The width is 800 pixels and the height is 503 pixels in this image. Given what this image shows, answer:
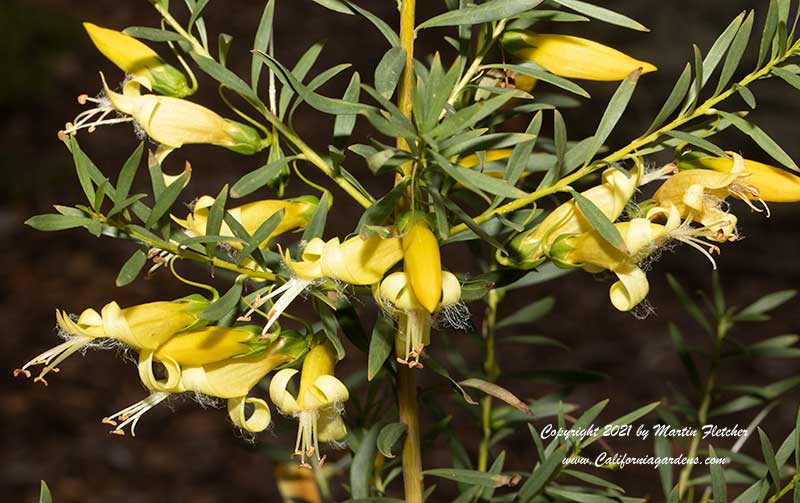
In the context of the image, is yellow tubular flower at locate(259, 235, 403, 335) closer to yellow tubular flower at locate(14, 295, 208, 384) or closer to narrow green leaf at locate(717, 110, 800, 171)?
yellow tubular flower at locate(14, 295, 208, 384)

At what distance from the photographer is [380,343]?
717mm

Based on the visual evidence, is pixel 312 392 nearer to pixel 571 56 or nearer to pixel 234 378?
pixel 234 378

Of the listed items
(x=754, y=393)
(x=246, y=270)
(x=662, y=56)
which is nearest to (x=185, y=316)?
(x=246, y=270)

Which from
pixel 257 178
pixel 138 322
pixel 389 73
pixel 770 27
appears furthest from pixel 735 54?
pixel 138 322

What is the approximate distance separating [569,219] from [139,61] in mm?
348

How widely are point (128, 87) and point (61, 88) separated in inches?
151

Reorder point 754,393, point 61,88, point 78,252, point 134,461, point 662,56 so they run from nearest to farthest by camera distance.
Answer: point 754,393, point 134,461, point 662,56, point 78,252, point 61,88

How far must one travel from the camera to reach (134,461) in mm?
2910

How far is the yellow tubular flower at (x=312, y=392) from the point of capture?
70 cm

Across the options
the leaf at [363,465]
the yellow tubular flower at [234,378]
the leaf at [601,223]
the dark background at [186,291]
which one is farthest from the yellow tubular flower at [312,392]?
the dark background at [186,291]

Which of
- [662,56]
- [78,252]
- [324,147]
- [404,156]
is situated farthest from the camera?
[324,147]

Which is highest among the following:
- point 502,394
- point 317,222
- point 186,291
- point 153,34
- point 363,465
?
point 153,34

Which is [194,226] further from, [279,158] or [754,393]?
[754,393]

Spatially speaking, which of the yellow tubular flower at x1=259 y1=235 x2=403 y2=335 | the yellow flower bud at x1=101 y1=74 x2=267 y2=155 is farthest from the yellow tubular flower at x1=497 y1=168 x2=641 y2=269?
the yellow flower bud at x1=101 y1=74 x2=267 y2=155
